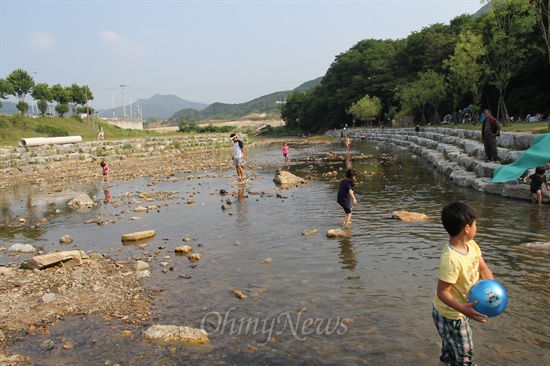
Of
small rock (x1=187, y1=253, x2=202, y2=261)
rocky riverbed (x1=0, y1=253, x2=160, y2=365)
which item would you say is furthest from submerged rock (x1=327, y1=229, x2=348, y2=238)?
rocky riverbed (x1=0, y1=253, x2=160, y2=365)

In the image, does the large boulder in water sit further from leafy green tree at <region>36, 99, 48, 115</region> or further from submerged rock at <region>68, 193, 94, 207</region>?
leafy green tree at <region>36, 99, 48, 115</region>

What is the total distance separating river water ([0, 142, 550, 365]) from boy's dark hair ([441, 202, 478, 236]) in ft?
6.41

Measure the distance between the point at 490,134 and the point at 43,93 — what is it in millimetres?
67613

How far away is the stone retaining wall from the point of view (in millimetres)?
29484

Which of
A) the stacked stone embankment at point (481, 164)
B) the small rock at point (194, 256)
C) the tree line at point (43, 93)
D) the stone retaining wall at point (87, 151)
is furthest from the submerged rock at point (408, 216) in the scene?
the tree line at point (43, 93)

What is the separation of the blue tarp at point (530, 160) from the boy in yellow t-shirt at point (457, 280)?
1162 centimetres

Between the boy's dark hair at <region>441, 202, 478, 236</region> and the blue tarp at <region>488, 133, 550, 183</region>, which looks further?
the blue tarp at <region>488, 133, 550, 183</region>

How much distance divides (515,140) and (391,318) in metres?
14.3

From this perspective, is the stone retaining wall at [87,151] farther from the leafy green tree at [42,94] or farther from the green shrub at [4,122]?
the leafy green tree at [42,94]

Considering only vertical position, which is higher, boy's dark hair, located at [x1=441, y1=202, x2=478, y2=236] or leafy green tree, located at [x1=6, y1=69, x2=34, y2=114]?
leafy green tree, located at [x1=6, y1=69, x2=34, y2=114]

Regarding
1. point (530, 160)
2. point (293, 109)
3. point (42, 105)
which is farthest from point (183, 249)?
point (293, 109)

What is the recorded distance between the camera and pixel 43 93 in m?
64.9

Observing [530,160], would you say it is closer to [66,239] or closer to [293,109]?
[66,239]

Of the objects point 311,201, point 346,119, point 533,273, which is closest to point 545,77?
point 311,201
